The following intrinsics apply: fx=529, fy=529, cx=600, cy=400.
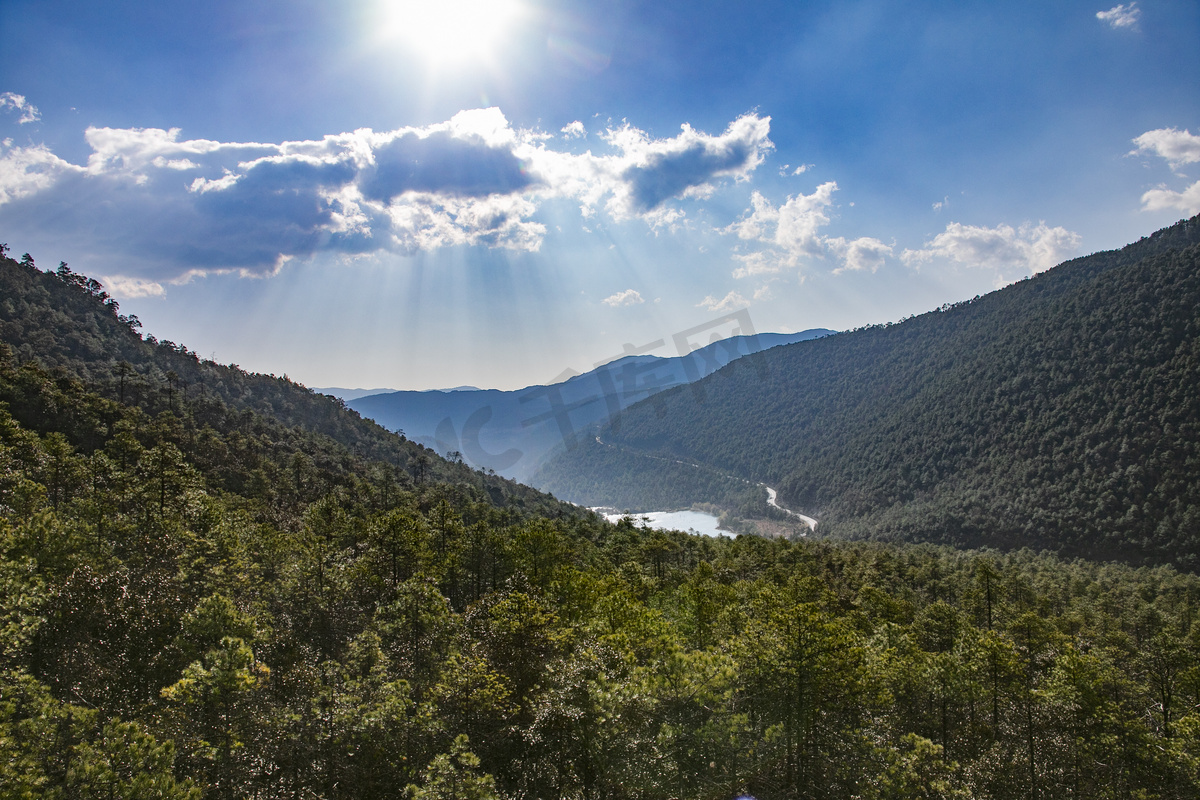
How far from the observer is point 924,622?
48.4 meters

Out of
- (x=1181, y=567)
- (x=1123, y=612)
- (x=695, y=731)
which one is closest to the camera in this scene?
(x=695, y=731)

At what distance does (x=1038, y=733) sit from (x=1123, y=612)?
7090 centimetres

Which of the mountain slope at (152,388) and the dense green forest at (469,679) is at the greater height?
the mountain slope at (152,388)

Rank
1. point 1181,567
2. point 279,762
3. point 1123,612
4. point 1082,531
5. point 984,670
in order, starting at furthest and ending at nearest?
point 1082,531 < point 1181,567 < point 1123,612 < point 984,670 < point 279,762

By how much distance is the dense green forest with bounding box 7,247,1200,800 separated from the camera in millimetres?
22500

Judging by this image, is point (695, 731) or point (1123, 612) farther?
point (1123, 612)

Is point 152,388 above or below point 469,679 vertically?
above

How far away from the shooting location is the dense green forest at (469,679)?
73.8ft

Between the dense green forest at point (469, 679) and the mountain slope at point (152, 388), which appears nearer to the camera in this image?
the dense green forest at point (469, 679)

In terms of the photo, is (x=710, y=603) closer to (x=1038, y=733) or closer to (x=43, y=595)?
(x=1038, y=733)

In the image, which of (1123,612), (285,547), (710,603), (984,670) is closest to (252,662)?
(285,547)

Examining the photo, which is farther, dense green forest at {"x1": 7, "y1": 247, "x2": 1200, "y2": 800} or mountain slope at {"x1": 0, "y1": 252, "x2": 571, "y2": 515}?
mountain slope at {"x1": 0, "y1": 252, "x2": 571, "y2": 515}

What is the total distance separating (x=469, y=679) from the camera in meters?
24.2

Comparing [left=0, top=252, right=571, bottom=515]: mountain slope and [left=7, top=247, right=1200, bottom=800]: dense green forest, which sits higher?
[left=0, top=252, right=571, bottom=515]: mountain slope
